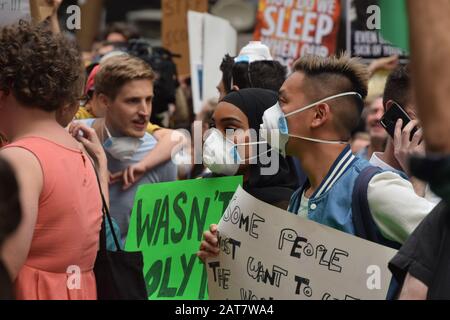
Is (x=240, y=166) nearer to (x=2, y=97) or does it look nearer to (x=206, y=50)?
(x=2, y=97)

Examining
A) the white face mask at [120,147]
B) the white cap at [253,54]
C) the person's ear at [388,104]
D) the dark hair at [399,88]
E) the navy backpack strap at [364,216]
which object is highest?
the white cap at [253,54]

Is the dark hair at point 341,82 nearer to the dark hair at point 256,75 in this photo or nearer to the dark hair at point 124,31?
the dark hair at point 256,75

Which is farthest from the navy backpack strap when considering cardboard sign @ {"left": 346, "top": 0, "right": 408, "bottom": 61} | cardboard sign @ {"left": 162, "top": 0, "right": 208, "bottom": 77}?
cardboard sign @ {"left": 162, "top": 0, "right": 208, "bottom": 77}

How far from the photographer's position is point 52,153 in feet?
11.1

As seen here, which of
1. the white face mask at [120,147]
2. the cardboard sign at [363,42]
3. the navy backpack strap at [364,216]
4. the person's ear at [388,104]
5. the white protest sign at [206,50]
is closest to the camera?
the navy backpack strap at [364,216]

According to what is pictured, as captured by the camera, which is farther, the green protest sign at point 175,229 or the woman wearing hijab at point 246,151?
the green protest sign at point 175,229

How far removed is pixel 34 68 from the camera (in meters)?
3.48

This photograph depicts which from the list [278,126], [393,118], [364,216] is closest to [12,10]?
[278,126]

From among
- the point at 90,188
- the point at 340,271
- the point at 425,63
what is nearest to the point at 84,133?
the point at 90,188

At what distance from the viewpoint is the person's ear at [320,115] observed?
4195 mm

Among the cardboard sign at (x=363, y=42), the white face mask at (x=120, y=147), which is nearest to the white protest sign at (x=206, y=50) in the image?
the cardboard sign at (x=363, y=42)

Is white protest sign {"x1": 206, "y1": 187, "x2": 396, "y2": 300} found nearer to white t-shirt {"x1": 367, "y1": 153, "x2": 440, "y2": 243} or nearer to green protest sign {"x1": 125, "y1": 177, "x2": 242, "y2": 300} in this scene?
white t-shirt {"x1": 367, "y1": 153, "x2": 440, "y2": 243}

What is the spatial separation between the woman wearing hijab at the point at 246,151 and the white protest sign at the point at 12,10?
1064mm

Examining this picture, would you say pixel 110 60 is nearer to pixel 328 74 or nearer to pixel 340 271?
pixel 328 74
